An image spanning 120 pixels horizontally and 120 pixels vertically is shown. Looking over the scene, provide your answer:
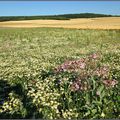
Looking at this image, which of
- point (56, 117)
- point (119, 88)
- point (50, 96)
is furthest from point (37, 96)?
point (119, 88)

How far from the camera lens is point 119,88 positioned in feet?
32.8

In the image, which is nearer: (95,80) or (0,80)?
(95,80)

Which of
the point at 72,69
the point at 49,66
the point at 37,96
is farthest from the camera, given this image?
the point at 49,66

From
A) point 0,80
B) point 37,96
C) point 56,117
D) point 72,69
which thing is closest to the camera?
point 56,117

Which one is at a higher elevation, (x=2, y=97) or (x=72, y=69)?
(x=72, y=69)

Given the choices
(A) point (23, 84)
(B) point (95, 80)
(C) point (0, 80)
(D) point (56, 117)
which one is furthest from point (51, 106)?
(C) point (0, 80)

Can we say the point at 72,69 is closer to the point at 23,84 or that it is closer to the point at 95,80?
the point at 95,80

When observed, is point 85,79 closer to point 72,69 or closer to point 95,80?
point 95,80

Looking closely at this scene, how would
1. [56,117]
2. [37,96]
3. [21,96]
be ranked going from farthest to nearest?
1. [21,96]
2. [37,96]
3. [56,117]

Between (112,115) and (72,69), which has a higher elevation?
(72,69)

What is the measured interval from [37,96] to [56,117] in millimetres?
1246

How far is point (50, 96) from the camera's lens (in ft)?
32.3

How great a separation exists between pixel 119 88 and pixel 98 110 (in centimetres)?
150

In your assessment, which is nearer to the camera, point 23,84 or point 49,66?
point 23,84
